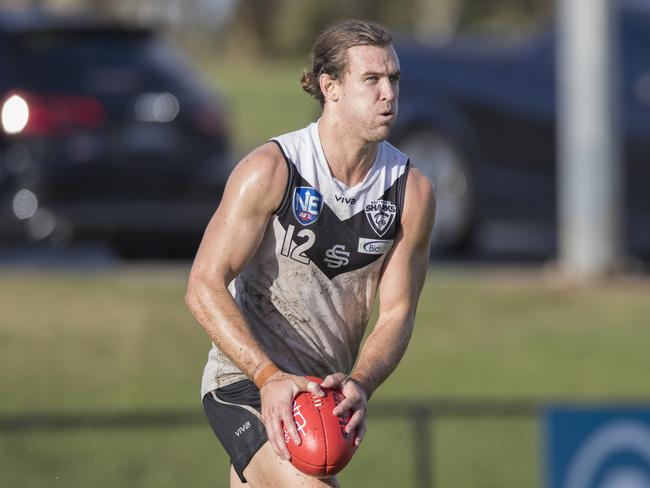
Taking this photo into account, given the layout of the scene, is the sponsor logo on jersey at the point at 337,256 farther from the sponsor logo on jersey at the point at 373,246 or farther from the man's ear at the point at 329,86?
the man's ear at the point at 329,86

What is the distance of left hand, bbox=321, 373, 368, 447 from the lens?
5.25 metres

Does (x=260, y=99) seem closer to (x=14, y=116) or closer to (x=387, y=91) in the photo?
(x=14, y=116)

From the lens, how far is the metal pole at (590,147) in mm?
12508

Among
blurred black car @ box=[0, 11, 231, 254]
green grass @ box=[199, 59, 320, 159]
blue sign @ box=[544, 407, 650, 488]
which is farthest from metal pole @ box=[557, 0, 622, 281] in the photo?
green grass @ box=[199, 59, 320, 159]

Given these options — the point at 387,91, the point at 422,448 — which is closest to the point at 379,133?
the point at 387,91

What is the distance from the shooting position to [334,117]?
18.4 feet

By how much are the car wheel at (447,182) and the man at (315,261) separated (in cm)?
745

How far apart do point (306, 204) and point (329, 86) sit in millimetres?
422

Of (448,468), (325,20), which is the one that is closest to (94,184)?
(448,468)

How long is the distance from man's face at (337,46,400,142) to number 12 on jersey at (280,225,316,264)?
0.38 m

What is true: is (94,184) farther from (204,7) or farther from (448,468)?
(204,7)

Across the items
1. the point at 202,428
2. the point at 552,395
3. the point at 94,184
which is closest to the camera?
the point at 202,428

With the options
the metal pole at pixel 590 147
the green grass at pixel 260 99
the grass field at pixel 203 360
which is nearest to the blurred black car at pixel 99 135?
the grass field at pixel 203 360

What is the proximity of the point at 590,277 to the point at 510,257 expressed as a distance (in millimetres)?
1620
